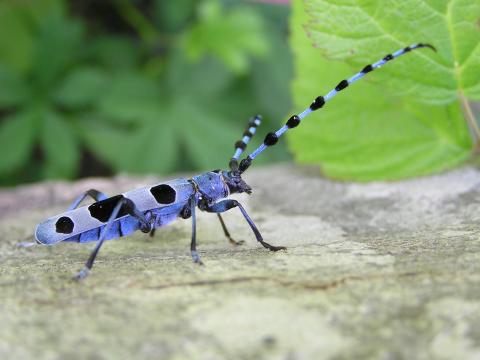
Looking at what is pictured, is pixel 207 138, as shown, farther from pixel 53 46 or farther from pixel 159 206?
pixel 159 206

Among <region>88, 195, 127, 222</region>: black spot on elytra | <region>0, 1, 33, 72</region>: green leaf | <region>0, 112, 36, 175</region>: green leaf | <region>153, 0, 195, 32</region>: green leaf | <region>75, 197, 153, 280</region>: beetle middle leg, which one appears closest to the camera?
<region>75, 197, 153, 280</region>: beetle middle leg

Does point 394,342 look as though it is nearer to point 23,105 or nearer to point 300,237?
point 300,237

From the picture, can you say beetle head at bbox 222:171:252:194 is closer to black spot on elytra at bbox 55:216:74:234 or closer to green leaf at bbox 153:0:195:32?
black spot on elytra at bbox 55:216:74:234

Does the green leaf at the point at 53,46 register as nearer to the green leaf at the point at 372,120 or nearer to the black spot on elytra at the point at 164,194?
the green leaf at the point at 372,120

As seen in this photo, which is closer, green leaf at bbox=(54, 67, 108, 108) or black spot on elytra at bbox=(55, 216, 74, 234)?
black spot on elytra at bbox=(55, 216, 74, 234)

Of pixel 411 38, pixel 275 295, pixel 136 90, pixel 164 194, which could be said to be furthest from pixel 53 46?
pixel 275 295

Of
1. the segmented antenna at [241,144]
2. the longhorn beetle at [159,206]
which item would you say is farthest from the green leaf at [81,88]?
the segmented antenna at [241,144]

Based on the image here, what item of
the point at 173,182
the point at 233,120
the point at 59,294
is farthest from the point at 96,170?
the point at 59,294

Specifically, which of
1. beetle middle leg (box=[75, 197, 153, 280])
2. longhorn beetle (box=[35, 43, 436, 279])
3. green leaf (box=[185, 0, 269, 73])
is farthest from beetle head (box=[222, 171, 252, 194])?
green leaf (box=[185, 0, 269, 73])
